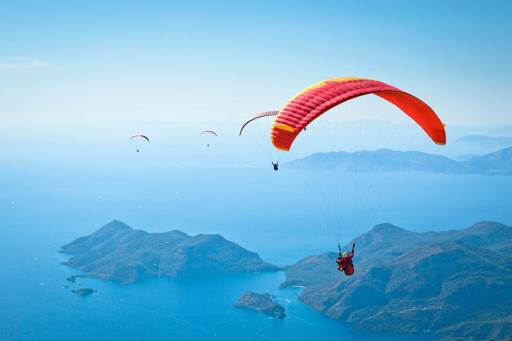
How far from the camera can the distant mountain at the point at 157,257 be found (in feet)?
527

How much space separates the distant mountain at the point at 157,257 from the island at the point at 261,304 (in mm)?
30602

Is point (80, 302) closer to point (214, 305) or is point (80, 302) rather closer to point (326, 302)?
point (214, 305)

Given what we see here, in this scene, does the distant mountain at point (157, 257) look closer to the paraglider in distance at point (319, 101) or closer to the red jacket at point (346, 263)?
the red jacket at point (346, 263)

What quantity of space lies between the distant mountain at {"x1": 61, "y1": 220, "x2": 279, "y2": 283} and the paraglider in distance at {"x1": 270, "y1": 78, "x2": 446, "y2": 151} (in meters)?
142

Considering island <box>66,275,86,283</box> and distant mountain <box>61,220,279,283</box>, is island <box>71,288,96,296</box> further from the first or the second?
distant mountain <box>61,220,279,283</box>

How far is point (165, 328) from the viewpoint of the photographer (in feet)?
382

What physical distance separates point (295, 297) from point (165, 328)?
136 feet

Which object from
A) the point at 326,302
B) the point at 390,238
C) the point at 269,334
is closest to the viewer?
the point at 269,334

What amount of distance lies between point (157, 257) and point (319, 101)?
15681 centimetres

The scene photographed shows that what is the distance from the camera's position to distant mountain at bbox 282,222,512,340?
11506 cm

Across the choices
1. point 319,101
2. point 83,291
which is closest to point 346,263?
point 319,101

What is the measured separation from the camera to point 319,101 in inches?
918

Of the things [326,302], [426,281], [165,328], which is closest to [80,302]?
[165,328]

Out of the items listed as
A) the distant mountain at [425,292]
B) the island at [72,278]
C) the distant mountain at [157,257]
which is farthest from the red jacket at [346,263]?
the island at [72,278]
